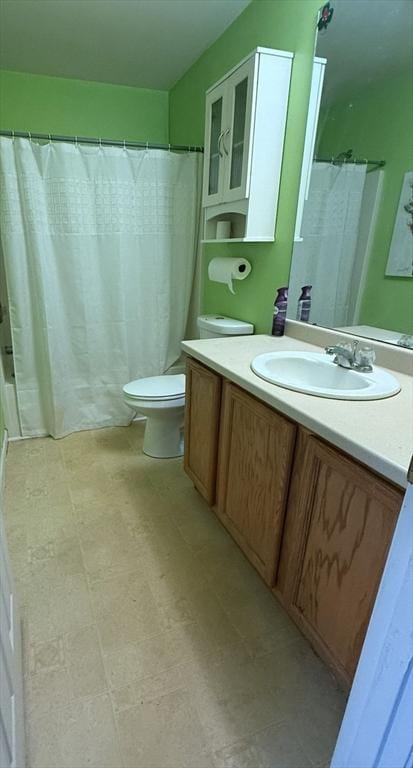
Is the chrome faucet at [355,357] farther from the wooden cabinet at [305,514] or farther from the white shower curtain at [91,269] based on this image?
the white shower curtain at [91,269]

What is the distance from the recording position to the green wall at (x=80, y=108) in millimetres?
2564

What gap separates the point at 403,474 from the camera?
787mm

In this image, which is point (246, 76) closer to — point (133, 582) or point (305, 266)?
point (305, 266)

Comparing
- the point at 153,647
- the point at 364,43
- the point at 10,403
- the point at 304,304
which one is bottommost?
the point at 153,647

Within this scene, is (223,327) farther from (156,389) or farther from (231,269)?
(156,389)

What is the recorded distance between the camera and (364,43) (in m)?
1.38

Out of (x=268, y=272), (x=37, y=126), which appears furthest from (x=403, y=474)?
(x=37, y=126)

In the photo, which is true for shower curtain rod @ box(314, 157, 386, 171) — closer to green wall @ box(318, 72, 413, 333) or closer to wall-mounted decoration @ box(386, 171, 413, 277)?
green wall @ box(318, 72, 413, 333)

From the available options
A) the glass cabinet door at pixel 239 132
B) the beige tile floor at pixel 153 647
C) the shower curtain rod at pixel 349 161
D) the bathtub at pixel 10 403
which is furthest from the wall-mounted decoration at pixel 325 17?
the bathtub at pixel 10 403

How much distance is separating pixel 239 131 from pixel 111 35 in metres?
1.07

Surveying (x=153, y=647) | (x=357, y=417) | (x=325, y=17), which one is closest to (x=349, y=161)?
(x=325, y=17)

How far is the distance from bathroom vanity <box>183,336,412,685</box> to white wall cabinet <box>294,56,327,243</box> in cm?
66

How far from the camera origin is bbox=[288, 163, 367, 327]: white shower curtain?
149 centimetres

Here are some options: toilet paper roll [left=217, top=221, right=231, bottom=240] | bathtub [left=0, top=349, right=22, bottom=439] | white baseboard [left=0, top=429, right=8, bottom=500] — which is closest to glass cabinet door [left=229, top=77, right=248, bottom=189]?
toilet paper roll [left=217, top=221, right=231, bottom=240]
